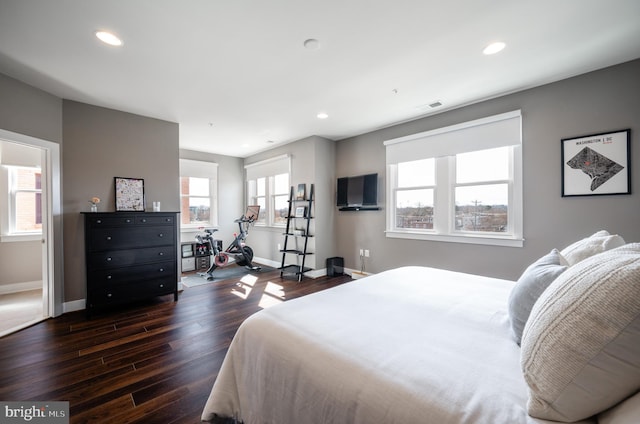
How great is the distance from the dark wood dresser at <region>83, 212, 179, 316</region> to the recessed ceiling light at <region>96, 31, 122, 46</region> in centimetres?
189

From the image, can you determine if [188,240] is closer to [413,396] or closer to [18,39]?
[18,39]

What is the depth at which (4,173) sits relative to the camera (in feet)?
12.8

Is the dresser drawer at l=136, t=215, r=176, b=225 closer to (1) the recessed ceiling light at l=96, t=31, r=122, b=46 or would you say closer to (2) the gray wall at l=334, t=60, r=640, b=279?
(1) the recessed ceiling light at l=96, t=31, r=122, b=46

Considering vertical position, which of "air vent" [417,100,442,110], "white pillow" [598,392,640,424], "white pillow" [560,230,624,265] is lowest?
"white pillow" [598,392,640,424]

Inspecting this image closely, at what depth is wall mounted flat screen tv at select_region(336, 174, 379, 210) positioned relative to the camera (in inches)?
172

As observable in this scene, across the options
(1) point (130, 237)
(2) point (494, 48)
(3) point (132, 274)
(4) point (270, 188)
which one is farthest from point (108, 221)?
(2) point (494, 48)

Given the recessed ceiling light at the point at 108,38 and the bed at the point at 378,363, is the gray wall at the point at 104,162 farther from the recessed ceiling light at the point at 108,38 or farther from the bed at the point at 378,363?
the bed at the point at 378,363

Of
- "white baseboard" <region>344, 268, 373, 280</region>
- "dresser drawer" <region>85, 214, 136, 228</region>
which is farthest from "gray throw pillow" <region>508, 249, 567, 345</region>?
"dresser drawer" <region>85, 214, 136, 228</region>

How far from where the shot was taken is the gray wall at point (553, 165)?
8.02 ft

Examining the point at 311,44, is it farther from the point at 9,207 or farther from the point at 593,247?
the point at 9,207

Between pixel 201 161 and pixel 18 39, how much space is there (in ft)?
12.7

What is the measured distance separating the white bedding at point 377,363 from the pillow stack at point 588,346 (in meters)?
0.10

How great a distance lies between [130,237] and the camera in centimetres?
327

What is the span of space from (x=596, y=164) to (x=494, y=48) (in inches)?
62.3
